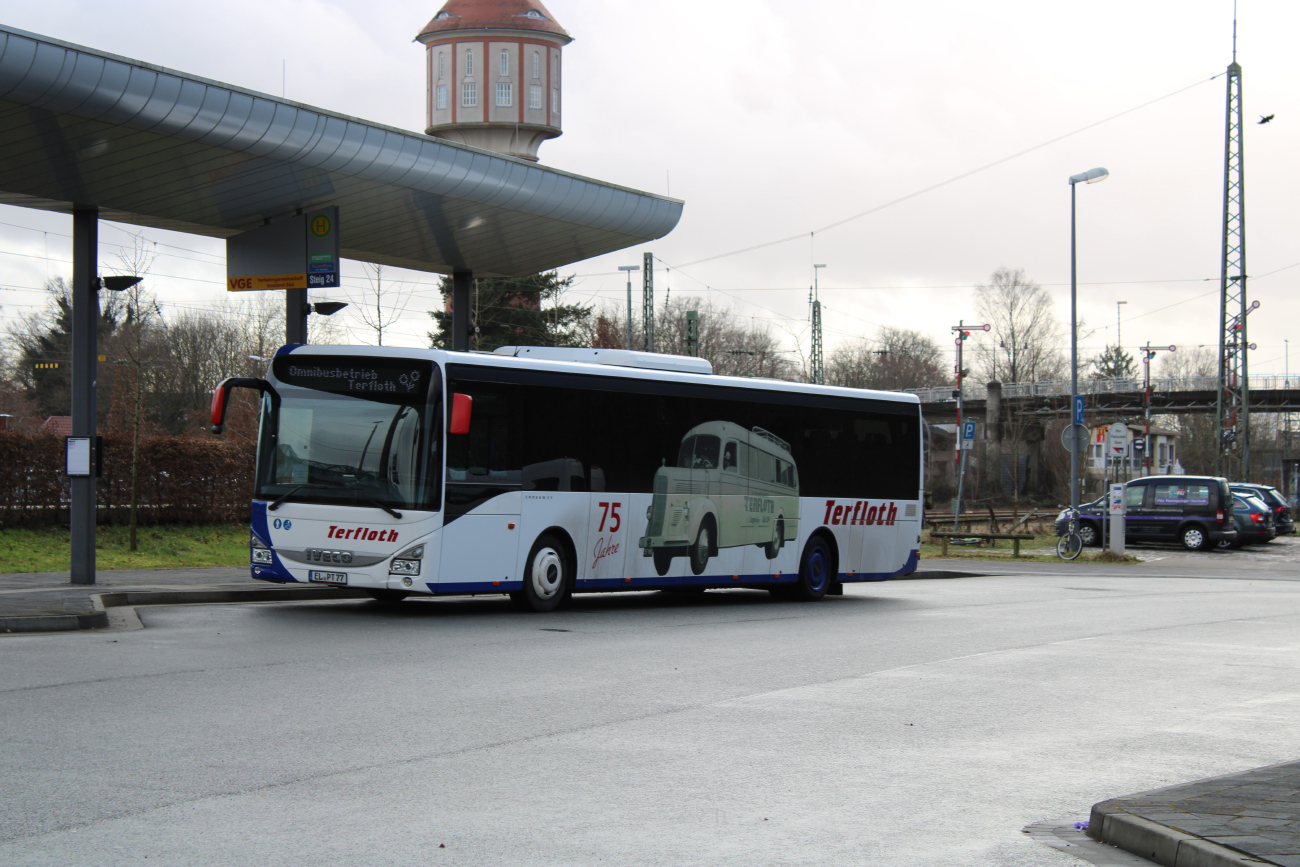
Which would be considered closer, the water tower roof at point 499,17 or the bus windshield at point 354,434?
the bus windshield at point 354,434

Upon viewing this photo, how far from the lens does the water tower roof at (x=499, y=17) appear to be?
51.7m

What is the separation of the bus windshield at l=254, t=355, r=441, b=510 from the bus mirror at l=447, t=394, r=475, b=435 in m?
0.61

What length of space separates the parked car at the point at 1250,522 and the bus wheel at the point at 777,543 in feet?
71.0

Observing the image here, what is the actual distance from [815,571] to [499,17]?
1514 inches

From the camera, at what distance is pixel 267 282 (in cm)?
1819

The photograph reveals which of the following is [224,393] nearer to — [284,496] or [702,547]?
[284,496]

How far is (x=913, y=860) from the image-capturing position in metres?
5.09

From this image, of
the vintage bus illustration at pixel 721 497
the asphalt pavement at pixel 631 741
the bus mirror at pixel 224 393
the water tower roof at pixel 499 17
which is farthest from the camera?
the water tower roof at pixel 499 17

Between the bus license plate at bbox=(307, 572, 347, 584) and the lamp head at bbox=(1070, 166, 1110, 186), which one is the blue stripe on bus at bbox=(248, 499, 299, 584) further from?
the lamp head at bbox=(1070, 166, 1110, 186)

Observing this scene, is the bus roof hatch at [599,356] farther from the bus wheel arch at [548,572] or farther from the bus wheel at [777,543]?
the bus wheel at [777,543]

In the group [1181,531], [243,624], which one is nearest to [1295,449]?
[1181,531]

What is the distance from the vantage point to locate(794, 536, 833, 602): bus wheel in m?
18.7

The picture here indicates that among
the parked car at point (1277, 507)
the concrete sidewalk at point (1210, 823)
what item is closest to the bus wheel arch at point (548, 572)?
the concrete sidewalk at point (1210, 823)

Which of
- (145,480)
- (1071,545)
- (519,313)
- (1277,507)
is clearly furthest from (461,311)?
(519,313)
